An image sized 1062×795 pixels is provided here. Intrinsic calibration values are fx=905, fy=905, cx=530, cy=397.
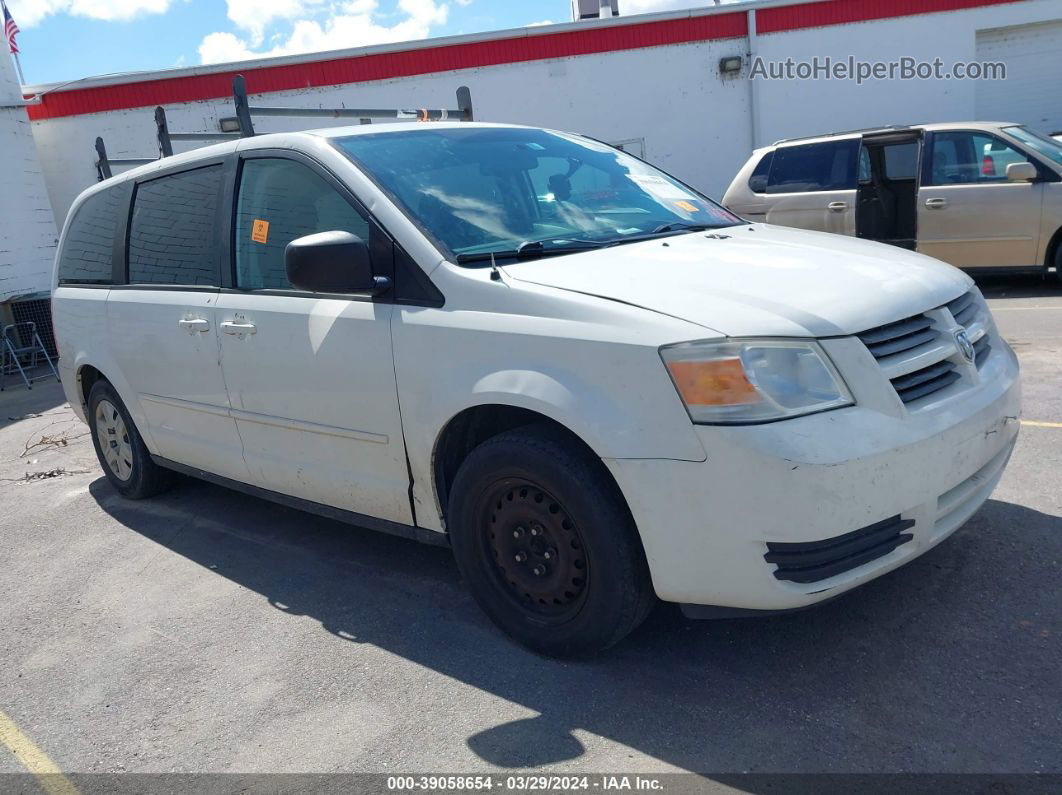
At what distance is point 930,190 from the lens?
963cm

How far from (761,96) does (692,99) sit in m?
1.20

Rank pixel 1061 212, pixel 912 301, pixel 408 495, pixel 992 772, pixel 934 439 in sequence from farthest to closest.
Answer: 1. pixel 1061 212
2. pixel 408 495
3. pixel 912 301
4. pixel 934 439
5. pixel 992 772

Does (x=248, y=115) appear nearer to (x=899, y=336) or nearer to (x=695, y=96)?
(x=899, y=336)

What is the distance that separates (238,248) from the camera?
4.05 metres

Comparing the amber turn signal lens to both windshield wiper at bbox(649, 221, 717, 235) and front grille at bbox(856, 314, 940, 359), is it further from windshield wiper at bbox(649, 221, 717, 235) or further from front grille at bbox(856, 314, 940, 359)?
windshield wiper at bbox(649, 221, 717, 235)

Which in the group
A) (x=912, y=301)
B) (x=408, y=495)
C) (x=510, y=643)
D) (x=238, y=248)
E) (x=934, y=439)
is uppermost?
(x=238, y=248)

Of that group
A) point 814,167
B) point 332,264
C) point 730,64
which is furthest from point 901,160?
point 332,264

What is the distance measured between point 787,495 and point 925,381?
672 millimetres

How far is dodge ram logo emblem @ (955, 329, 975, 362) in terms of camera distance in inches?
115

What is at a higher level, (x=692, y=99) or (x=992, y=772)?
(x=692, y=99)

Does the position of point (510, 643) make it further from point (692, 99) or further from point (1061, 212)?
point (692, 99)

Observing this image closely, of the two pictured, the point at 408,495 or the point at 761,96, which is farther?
the point at 761,96

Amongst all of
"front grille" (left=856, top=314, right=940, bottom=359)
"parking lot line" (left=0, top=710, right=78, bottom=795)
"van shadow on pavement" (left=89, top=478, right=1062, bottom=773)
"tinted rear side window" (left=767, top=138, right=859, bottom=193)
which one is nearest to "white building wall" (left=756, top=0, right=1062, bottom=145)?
"tinted rear side window" (left=767, top=138, right=859, bottom=193)

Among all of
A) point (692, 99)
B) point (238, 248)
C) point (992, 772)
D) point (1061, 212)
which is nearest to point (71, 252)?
point (238, 248)
